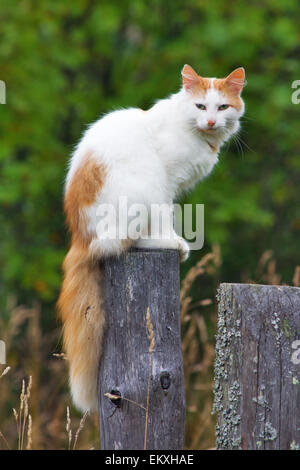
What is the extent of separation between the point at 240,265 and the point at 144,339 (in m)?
4.57

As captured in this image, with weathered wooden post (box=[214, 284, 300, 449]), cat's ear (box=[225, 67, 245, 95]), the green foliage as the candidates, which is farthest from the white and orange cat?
the green foliage

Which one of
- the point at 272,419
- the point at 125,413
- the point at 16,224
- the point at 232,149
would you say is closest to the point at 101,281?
the point at 125,413

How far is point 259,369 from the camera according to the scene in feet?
6.82

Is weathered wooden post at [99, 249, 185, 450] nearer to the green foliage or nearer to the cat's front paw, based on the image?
the cat's front paw

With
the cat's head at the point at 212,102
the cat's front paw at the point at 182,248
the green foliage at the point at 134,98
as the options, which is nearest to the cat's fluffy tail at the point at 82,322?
the cat's front paw at the point at 182,248

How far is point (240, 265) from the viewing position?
22.3 feet

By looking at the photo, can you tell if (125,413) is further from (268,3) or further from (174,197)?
(268,3)

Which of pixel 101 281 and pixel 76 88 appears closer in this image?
pixel 101 281

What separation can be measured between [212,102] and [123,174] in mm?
734

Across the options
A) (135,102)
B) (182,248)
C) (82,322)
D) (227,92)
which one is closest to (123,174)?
(182,248)

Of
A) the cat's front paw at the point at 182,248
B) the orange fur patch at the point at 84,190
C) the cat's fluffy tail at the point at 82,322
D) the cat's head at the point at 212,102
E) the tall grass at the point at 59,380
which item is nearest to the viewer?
the cat's fluffy tail at the point at 82,322

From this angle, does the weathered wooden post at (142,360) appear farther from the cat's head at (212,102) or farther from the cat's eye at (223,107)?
the cat's eye at (223,107)

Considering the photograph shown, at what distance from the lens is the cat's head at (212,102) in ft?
10.1

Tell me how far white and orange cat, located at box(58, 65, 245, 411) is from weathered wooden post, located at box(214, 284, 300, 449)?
2.03 ft
